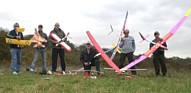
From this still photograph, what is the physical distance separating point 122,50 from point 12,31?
3.88 m

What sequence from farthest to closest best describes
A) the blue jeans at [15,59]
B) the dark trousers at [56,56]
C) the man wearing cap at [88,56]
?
the dark trousers at [56,56] → the blue jeans at [15,59] → the man wearing cap at [88,56]

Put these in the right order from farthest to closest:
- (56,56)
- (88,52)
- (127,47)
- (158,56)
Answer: (56,56)
(158,56)
(127,47)
(88,52)

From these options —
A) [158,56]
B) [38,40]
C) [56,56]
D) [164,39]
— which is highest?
[38,40]

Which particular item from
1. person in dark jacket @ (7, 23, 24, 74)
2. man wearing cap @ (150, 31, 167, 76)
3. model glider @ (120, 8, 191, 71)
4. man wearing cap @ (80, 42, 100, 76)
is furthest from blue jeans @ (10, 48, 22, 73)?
man wearing cap @ (150, 31, 167, 76)

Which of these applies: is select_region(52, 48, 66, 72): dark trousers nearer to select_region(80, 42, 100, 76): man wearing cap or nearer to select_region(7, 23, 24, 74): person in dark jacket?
select_region(80, 42, 100, 76): man wearing cap

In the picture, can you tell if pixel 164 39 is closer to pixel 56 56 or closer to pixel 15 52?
pixel 56 56

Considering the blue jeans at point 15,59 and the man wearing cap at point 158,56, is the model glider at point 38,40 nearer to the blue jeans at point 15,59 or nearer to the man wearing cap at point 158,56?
the blue jeans at point 15,59

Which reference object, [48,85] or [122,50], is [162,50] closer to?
[122,50]

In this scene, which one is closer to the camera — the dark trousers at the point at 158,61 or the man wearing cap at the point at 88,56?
the man wearing cap at the point at 88,56

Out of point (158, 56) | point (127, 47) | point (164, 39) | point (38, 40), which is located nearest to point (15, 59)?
point (38, 40)

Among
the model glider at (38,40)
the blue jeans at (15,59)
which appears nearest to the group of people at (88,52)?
the blue jeans at (15,59)

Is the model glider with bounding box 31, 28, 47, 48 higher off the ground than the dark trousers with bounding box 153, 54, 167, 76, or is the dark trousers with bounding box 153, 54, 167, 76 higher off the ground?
the model glider with bounding box 31, 28, 47, 48

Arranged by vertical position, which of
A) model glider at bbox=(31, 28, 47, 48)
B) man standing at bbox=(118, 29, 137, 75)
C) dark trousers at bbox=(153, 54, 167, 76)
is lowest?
dark trousers at bbox=(153, 54, 167, 76)

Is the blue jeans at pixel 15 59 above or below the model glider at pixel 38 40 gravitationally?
below
